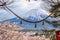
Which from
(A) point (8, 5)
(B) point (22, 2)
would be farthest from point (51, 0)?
(A) point (8, 5)

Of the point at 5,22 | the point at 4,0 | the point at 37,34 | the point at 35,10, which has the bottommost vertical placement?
the point at 37,34

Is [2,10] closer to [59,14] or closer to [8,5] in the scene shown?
[8,5]

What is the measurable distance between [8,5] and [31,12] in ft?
0.91

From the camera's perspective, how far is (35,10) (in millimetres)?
1859

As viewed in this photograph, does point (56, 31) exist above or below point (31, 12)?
below

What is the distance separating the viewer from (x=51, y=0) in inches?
74.2

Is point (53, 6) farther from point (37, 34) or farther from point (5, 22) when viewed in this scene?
point (5, 22)

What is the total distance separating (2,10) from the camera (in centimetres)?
184

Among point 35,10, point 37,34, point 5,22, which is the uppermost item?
point 35,10

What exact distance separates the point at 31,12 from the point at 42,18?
5.7 inches

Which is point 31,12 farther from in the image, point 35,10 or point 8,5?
point 8,5

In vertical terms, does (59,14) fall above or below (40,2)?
below

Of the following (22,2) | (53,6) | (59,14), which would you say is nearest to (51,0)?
(53,6)

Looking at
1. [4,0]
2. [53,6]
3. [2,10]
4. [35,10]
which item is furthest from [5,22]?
[53,6]
